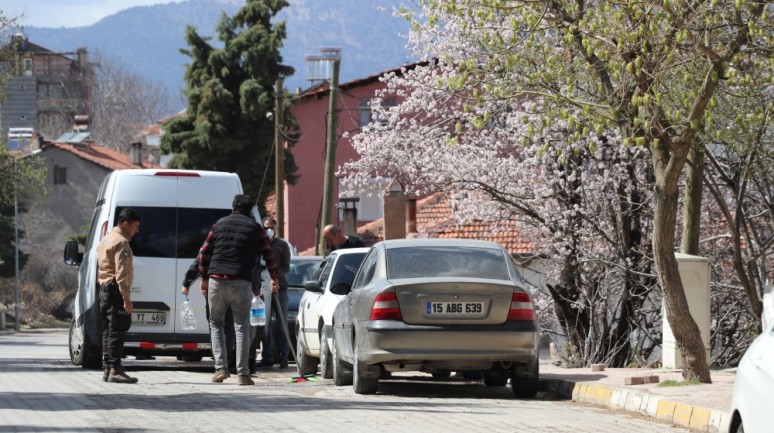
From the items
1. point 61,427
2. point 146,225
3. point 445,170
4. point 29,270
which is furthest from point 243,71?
point 61,427

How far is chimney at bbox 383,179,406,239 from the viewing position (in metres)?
33.3

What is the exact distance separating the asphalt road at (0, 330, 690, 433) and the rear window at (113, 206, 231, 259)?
185cm

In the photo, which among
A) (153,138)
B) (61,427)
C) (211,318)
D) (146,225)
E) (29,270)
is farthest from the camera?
(153,138)

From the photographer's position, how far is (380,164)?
28.7 meters

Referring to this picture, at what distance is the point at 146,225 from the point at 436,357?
5787mm

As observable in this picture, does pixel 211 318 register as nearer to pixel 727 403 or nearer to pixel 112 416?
pixel 112 416

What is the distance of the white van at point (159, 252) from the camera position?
18250 millimetres

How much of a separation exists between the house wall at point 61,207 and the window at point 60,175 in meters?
0.12

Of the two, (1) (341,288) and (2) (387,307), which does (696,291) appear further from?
(2) (387,307)

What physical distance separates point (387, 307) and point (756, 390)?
6.88m

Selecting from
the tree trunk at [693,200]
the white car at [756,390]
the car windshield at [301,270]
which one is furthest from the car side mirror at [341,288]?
the white car at [756,390]

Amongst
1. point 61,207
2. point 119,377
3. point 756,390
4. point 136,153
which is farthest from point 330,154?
point 136,153

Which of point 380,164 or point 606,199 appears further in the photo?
point 380,164

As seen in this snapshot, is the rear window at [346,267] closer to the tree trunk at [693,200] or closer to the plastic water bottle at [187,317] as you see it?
the plastic water bottle at [187,317]
